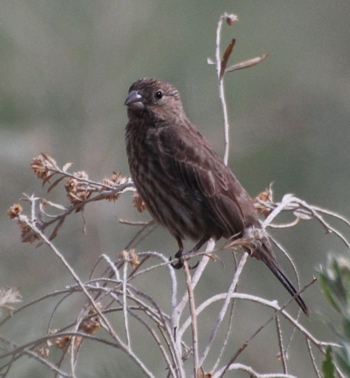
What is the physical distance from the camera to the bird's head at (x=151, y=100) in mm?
3793

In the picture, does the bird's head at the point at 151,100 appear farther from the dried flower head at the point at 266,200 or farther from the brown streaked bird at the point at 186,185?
the dried flower head at the point at 266,200

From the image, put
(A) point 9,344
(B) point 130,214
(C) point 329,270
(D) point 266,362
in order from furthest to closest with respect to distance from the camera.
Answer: (B) point 130,214
(D) point 266,362
(A) point 9,344
(C) point 329,270

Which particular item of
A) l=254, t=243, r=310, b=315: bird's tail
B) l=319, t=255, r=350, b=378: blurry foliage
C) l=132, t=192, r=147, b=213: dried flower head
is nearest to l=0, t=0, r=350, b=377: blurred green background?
l=254, t=243, r=310, b=315: bird's tail

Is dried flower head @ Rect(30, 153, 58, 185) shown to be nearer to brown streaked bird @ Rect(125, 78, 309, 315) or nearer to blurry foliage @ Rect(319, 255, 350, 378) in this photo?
brown streaked bird @ Rect(125, 78, 309, 315)

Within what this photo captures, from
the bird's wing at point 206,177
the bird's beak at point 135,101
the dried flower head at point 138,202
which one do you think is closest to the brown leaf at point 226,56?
the dried flower head at point 138,202

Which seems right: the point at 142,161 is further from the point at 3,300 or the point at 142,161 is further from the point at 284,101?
the point at 284,101

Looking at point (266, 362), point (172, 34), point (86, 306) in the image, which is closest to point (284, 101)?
point (172, 34)

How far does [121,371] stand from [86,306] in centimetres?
70

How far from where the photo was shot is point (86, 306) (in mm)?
2041

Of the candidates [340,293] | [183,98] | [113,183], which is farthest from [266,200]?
[183,98]

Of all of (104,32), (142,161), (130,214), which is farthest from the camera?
(104,32)

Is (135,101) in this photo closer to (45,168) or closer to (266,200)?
(266,200)

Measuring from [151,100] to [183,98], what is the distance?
4.66ft

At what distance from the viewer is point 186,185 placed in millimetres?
3650
